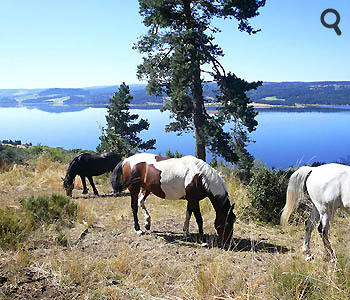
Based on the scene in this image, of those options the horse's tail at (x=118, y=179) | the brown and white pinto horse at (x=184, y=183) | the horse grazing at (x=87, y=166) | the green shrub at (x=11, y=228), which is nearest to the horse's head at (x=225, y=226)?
the brown and white pinto horse at (x=184, y=183)

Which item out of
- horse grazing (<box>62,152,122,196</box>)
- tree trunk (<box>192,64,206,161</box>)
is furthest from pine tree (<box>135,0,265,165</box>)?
horse grazing (<box>62,152,122,196</box>)

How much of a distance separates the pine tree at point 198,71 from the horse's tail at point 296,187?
7.81m

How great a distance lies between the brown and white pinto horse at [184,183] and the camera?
238 inches

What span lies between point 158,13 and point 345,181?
12092 millimetres

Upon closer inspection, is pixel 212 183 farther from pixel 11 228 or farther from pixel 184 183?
pixel 11 228

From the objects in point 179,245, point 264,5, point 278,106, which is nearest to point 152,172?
point 179,245

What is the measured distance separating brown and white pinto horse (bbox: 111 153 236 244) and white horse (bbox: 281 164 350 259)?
123 cm

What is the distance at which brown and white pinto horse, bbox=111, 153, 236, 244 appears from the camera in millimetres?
6043

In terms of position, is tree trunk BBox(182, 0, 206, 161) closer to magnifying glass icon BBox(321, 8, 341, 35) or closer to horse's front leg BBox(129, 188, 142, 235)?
horse's front leg BBox(129, 188, 142, 235)

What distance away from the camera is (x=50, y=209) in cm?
702

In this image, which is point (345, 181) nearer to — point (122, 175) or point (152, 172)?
point (152, 172)

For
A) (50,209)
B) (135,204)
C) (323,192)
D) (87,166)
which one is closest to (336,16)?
(323,192)

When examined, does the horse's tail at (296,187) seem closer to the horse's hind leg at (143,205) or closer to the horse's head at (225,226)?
the horse's head at (225,226)

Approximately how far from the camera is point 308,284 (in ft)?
12.2
